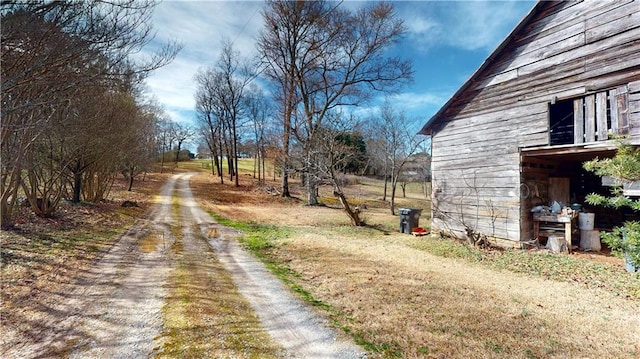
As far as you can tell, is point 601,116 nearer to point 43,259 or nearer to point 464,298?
point 464,298

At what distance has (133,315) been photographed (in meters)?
4.10

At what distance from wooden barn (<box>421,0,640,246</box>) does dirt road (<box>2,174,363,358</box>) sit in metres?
7.40

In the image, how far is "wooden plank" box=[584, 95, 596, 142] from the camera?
7.48m

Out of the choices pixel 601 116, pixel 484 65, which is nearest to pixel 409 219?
pixel 484 65

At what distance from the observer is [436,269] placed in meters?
6.97

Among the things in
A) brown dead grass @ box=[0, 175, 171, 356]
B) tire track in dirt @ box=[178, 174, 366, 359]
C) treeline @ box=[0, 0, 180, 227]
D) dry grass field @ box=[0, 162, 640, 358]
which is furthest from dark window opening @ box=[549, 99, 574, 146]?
brown dead grass @ box=[0, 175, 171, 356]

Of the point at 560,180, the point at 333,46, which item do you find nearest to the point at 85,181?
the point at 333,46

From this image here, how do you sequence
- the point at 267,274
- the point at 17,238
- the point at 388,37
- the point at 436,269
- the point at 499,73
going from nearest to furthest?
the point at 267,274 → the point at 436,269 → the point at 17,238 → the point at 499,73 → the point at 388,37

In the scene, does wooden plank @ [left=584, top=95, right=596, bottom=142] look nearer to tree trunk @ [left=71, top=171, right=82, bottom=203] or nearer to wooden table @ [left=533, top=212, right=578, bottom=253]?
wooden table @ [left=533, top=212, right=578, bottom=253]

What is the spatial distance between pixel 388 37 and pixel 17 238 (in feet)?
64.6

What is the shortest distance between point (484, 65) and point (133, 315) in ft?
36.9

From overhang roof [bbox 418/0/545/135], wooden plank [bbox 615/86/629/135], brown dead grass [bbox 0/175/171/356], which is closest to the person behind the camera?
brown dead grass [bbox 0/175/171/356]

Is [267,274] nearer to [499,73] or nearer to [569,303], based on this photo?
[569,303]

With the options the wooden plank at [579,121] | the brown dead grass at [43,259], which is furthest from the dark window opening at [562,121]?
the brown dead grass at [43,259]
